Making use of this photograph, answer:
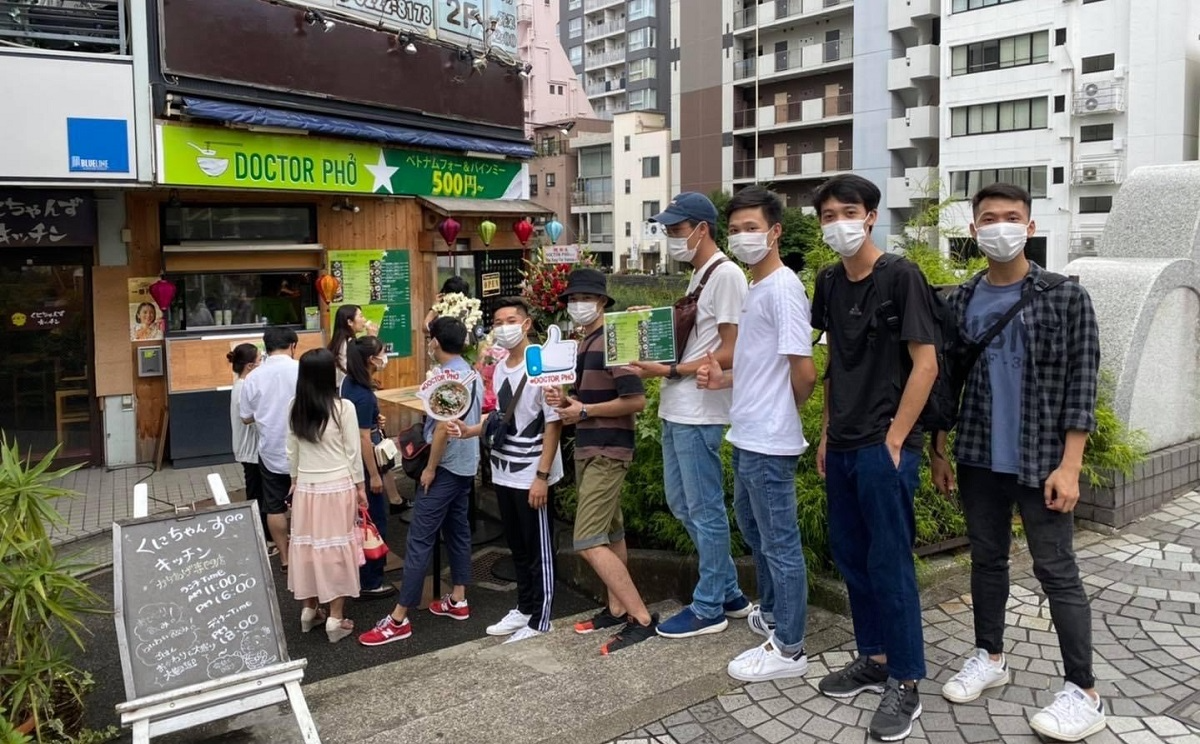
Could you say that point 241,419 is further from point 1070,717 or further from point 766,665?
point 1070,717

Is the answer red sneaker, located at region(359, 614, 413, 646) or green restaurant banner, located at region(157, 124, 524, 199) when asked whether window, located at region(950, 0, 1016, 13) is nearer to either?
green restaurant banner, located at region(157, 124, 524, 199)

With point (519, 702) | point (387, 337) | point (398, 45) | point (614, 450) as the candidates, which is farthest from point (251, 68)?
point (519, 702)

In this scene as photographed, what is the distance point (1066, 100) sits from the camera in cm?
3212

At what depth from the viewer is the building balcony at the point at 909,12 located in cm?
3638

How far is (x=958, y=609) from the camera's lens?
191 inches

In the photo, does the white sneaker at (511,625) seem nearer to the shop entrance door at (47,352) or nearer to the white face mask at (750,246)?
the white face mask at (750,246)

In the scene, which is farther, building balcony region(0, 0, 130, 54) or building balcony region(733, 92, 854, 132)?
building balcony region(733, 92, 854, 132)

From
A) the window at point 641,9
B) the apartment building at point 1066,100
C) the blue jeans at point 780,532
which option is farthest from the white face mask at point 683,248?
the window at point 641,9

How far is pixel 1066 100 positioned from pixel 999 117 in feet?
8.40

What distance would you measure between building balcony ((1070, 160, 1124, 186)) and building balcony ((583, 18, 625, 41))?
135ft

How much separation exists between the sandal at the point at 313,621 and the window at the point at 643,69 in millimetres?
60696

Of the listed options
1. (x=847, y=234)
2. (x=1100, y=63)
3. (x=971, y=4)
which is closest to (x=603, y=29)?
(x=971, y=4)

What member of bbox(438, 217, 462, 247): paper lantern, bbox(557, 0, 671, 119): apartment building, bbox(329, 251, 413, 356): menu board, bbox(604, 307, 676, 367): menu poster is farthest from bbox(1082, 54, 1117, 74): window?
bbox(604, 307, 676, 367): menu poster

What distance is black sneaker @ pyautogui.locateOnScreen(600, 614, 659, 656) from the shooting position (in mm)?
4531
